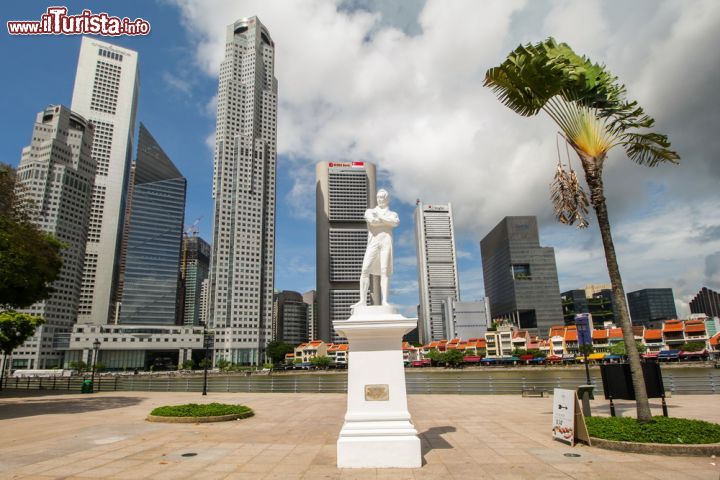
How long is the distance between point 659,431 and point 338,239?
183535 mm

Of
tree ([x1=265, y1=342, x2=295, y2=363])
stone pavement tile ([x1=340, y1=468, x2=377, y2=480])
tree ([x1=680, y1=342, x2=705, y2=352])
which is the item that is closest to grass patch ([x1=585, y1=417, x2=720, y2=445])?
Result: stone pavement tile ([x1=340, y1=468, x2=377, y2=480])

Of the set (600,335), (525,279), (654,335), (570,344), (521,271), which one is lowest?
(570,344)

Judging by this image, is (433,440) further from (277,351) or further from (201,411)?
(277,351)

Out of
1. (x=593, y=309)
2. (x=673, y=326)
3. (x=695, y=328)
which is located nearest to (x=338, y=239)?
(x=593, y=309)

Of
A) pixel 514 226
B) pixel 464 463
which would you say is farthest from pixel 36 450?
pixel 514 226

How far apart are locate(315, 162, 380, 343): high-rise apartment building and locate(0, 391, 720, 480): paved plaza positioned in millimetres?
162341

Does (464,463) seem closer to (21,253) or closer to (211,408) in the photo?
(211,408)

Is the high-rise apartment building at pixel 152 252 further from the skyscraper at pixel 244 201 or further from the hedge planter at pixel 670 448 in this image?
the hedge planter at pixel 670 448

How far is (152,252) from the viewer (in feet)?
498

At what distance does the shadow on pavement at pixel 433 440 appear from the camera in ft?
28.5

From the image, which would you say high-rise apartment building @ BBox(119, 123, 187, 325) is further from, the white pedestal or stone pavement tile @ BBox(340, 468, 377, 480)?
stone pavement tile @ BBox(340, 468, 377, 480)

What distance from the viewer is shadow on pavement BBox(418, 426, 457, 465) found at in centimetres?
869

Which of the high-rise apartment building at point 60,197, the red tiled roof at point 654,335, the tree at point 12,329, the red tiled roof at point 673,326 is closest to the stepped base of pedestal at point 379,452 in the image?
the tree at point 12,329

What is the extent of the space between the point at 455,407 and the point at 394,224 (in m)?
9.80
